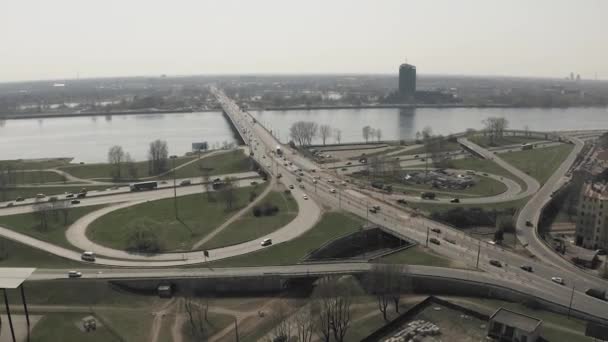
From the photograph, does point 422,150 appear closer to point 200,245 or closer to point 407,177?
point 407,177

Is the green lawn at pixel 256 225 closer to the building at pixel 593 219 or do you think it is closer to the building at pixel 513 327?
the building at pixel 513 327

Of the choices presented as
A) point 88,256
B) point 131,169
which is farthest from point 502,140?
point 88,256

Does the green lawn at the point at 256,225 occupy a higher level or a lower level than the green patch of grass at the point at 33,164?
lower

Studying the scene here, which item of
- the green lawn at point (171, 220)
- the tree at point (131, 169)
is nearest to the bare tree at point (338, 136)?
the tree at point (131, 169)

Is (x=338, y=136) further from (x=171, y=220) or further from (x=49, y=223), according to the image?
(x=49, y=223)

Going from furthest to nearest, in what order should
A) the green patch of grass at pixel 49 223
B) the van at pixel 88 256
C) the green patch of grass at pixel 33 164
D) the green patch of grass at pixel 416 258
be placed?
the green patch of grass at pixel 33 164, the green patch of grass at pixel 49 223, the van at pixel 88 256, the green patch of grass at pixel 416 258

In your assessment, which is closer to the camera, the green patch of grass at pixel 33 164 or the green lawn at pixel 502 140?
the green patch of grass at pixel 33 164
